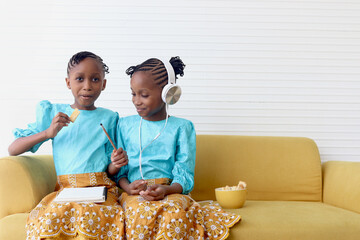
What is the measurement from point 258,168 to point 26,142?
1.31 meters

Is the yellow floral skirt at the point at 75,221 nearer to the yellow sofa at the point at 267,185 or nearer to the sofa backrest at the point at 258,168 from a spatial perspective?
the yellow sofa at the point at 267,185

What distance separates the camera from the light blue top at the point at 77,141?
2.12m

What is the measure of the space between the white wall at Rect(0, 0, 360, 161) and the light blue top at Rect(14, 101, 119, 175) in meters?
0.60

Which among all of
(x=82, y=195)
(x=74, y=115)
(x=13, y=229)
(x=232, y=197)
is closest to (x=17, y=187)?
(x=13, y=229)

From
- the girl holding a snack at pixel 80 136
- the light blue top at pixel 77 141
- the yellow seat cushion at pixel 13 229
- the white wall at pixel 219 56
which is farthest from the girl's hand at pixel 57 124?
the white wall at pixel 219 56

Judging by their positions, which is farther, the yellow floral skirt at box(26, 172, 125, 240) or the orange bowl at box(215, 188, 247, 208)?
the orange bowl at box(215, 188, 247, 208)

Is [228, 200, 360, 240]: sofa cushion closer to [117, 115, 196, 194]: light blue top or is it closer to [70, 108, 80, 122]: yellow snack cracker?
[117, 115, 196, 194]: light blue top

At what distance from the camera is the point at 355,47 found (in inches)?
116

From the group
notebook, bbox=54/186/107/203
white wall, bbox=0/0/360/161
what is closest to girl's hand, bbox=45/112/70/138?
notebook, bbox=54/186/107/203

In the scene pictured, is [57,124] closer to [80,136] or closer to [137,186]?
[80,136]

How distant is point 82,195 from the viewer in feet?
6.13

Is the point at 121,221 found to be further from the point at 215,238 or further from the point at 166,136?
the point at 166,136

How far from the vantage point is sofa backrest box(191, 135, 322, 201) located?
2.54 metres

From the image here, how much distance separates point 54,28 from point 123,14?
0.46 metres
